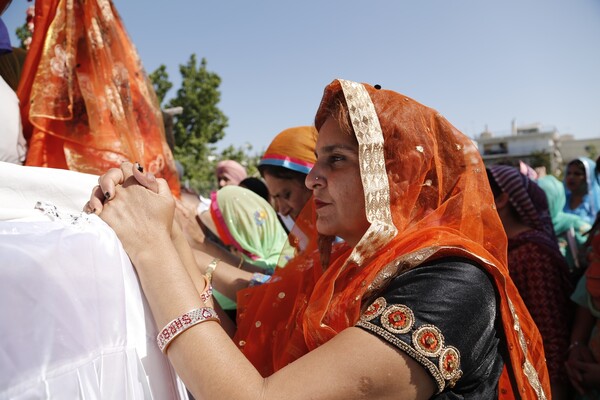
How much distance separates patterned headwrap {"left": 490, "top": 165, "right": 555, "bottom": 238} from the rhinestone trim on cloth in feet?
7.87

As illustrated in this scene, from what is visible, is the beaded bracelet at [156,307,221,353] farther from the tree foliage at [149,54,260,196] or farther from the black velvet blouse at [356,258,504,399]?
the tree foliage at [149,54,260,196]

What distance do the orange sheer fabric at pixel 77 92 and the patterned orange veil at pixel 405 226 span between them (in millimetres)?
813

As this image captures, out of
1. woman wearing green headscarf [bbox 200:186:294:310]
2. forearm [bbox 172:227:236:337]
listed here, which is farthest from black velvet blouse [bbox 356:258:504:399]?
woman wearing green headscarf [bbox 200:186:294:310]

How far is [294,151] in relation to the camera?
2.81m

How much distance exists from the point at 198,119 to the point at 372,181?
22.8 metres

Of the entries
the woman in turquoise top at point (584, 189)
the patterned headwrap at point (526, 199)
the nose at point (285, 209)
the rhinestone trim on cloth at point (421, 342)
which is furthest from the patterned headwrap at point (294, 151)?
the woman in turquoise top at point (584, 189)

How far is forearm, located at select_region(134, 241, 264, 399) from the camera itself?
1.05 meters

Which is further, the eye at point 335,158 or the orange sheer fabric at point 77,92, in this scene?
the orange sheer fabric at point 77,92

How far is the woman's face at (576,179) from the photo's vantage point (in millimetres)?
5938

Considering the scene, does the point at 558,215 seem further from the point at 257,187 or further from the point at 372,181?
the point at 372,181

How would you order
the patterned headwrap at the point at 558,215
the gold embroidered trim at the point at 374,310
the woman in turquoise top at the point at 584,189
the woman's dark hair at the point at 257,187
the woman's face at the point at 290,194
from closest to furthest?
the gold embroidered trim at the point at 374,310
the woman's face at the point at 290,194
the woman's dark hair at the point at 257,187
the patterned headwrap at the point at 558,215
the woman in turquoise top at the point at 584,189

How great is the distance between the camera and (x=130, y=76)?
1.94 m

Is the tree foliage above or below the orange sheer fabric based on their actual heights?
below

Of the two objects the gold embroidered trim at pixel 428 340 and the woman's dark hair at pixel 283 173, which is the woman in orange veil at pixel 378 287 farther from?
the woman's dark hair at pixel 283 173
